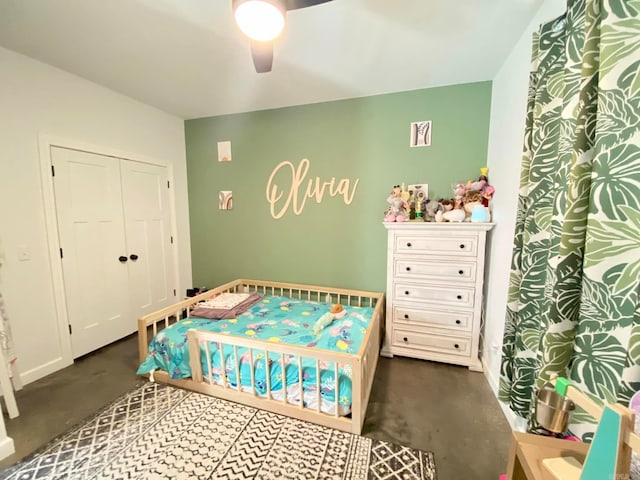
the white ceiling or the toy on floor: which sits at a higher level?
the white ceiling

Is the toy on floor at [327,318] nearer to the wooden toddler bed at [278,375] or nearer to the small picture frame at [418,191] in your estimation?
the wooden toddler bed at [278,375]

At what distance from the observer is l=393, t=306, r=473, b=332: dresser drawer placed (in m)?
2.30

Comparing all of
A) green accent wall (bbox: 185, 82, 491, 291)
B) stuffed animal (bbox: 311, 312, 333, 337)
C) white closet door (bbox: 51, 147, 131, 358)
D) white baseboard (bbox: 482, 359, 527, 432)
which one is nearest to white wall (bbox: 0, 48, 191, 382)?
white closet door (bbox: 51, 147, 131, 358)

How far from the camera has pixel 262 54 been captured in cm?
138

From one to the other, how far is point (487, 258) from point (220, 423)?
2.51 meters

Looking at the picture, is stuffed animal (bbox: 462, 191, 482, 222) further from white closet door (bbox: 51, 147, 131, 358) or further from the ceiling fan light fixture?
white closet door (bbox: 51, 147, 131, 358)

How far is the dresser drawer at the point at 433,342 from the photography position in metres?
2.33

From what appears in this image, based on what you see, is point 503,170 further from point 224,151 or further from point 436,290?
point 224,151

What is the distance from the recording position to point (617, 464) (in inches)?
26.3

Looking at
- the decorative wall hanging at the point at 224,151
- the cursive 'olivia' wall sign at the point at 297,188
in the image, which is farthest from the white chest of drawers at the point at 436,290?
the decorative wall hanging at the point at 224,151

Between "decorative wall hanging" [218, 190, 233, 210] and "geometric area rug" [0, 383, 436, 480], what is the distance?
2.21 metres

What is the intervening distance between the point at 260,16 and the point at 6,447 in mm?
2673

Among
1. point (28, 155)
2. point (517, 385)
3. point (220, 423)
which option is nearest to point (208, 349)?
point (220, 423)

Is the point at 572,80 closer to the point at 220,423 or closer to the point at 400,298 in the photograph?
the point at 400,298
